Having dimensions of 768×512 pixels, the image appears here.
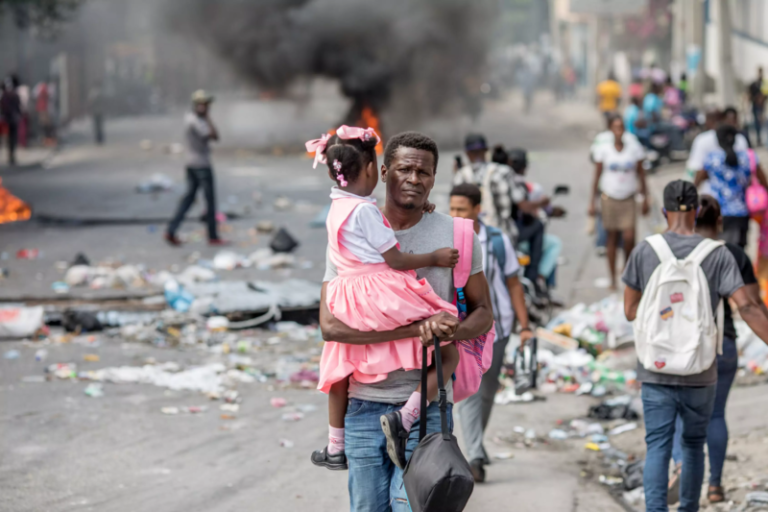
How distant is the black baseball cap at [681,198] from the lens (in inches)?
171

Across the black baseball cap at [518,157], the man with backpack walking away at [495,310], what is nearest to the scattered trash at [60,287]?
the black baseball cap at [518,157]

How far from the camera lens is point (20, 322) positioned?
8320 mm

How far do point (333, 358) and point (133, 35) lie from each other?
47.6m

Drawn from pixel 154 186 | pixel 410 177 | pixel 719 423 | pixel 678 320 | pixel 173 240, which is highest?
pixel 410 177

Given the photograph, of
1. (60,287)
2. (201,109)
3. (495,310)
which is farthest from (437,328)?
(201,109)

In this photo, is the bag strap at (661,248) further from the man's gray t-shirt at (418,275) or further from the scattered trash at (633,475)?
the scattered trash at (633,475)

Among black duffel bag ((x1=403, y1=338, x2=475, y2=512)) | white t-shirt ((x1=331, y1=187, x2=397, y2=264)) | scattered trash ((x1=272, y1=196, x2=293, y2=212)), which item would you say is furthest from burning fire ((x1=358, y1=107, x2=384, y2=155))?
black duffel bag ((x1=403, y1=338, x2=475, y2=512))

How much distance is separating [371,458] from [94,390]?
411cm

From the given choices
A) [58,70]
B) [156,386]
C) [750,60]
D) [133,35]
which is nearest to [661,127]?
[750,60]

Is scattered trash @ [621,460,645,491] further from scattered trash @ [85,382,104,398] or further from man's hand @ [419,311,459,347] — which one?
scattered trash @ [85,382,104,398]

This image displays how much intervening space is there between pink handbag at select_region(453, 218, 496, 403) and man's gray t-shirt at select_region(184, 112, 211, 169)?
9.11 m

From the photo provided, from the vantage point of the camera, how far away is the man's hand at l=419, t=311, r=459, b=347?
3.09m

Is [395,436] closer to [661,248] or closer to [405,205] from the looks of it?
[405,205]

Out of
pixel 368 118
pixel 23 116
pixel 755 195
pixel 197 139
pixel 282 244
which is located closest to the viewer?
pixel 755 195
